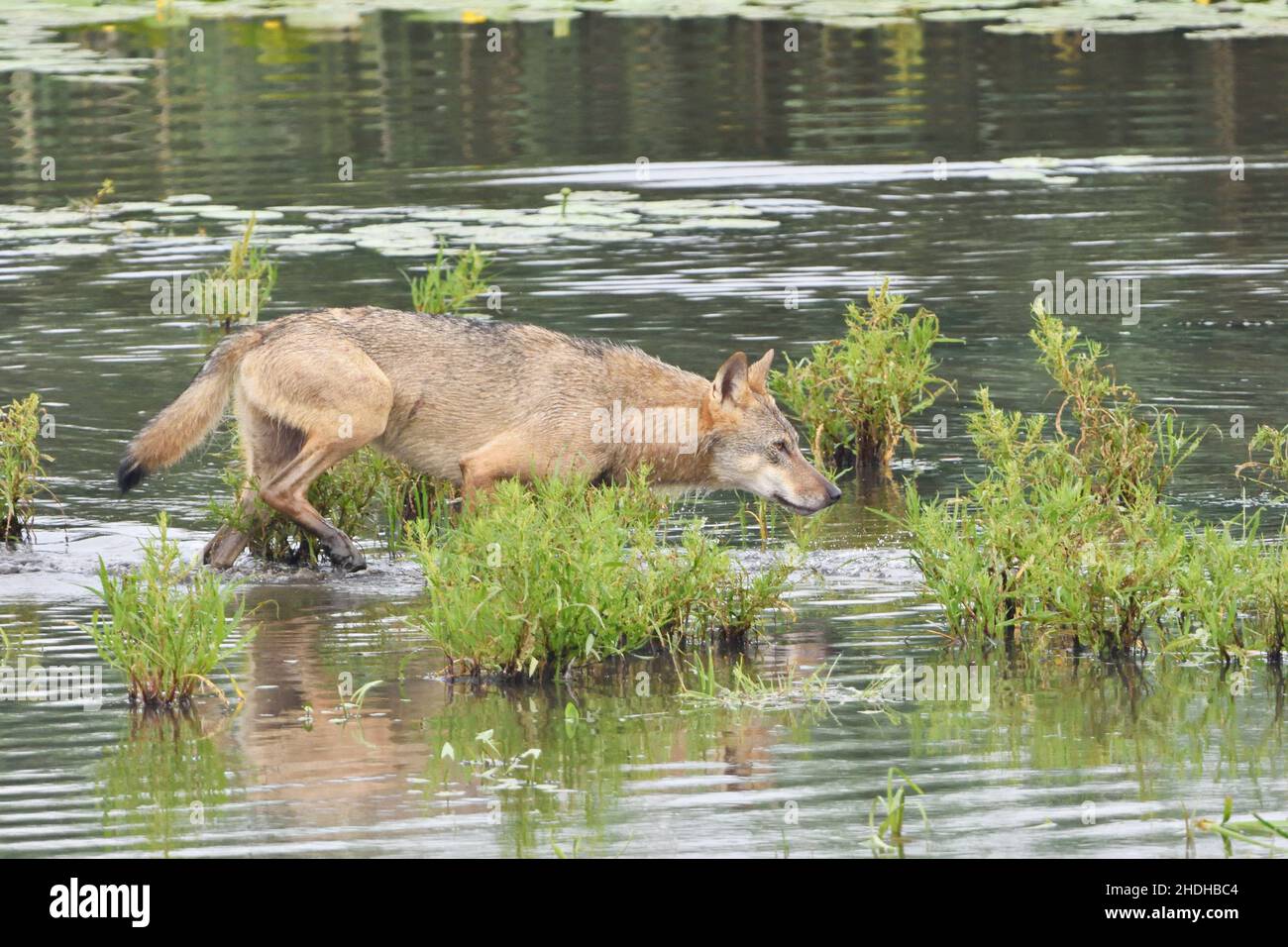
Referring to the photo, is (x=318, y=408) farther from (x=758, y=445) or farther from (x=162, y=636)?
(x=162, y=636)

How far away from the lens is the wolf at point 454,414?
977 cm

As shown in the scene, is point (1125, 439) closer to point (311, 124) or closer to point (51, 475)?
point (51, 475)

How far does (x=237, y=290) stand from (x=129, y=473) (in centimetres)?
551

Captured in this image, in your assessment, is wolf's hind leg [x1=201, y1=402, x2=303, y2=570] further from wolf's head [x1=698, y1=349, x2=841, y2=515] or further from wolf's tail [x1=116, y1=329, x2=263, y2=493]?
wolf's head [x1=698, y1=349, x2=841, y2=515]

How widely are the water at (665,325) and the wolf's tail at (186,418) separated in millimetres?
413

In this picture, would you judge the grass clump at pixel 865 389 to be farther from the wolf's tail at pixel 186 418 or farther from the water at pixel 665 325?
the wolf's tail at pixel 186 418

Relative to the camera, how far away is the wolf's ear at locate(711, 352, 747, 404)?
32.4 feet

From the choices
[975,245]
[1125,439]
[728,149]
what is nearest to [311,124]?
[728,149]

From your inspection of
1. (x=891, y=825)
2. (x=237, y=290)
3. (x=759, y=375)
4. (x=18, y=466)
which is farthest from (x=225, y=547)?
(x=237, y=290)

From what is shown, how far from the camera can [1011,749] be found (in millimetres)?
6855

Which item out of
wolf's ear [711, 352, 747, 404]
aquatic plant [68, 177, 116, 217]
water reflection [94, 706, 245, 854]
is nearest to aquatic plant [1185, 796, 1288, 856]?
water reflection [94, 706, 245, 854]

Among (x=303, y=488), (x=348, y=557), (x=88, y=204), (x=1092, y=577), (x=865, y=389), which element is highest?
(x=88, y=204)

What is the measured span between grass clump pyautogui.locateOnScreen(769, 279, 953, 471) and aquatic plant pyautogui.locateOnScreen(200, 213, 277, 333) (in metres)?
4.50

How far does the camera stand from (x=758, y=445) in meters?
9.96
